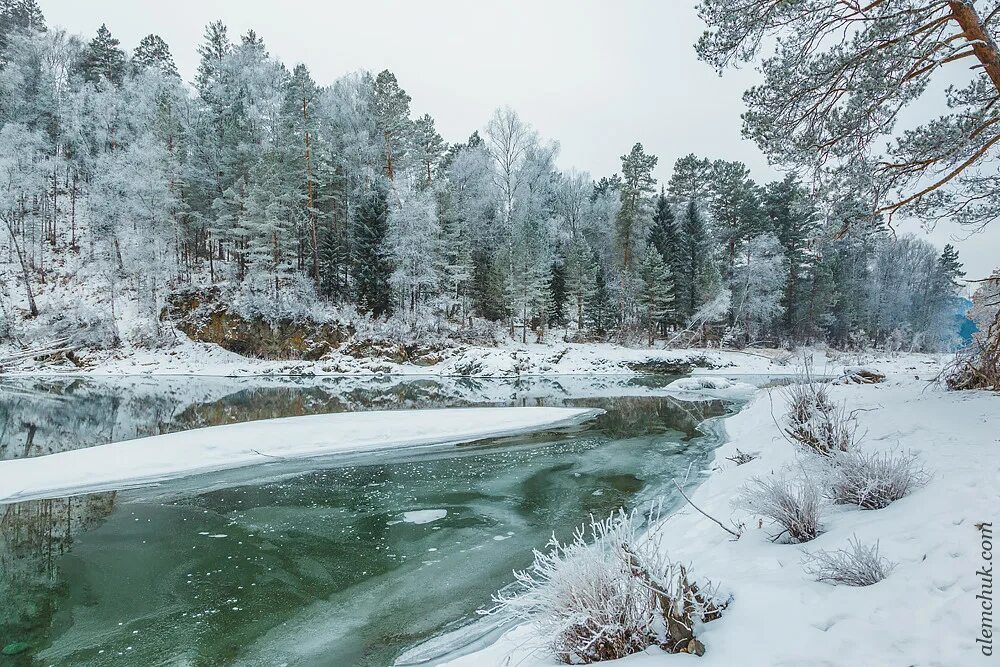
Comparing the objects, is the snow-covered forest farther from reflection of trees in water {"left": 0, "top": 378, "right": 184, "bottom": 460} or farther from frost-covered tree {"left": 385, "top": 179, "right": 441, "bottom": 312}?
reflection of trees in water {"left": 0, "top": 378, "right": 184, "bottom": 460}

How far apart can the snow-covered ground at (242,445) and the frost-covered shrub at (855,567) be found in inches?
381

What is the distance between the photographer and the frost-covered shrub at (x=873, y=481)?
4414 mm

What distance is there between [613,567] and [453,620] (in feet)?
8.02

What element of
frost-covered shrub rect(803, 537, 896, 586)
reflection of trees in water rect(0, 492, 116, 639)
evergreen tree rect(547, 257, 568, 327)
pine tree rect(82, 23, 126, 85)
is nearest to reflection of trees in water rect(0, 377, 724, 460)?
reflection of trees in water rect(0, 492, 116, 639)

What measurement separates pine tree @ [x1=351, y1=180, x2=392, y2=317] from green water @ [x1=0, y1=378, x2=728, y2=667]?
2359 cm

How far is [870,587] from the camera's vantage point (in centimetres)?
296

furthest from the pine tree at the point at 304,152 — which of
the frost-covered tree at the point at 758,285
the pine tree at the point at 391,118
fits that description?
the frost-covered tree at the point at 758,285

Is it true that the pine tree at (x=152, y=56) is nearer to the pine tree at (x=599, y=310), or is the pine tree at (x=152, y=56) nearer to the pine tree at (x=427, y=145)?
the pine tree at (x=427, y=145)

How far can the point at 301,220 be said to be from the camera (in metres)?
36.3

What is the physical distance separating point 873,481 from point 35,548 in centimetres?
965

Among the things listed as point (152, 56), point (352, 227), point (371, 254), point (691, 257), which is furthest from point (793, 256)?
point (152, 56)

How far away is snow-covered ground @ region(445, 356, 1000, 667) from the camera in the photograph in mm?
2480

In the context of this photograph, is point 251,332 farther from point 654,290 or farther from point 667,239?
point 667,239

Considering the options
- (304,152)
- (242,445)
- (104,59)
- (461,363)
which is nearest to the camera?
(242,445)
